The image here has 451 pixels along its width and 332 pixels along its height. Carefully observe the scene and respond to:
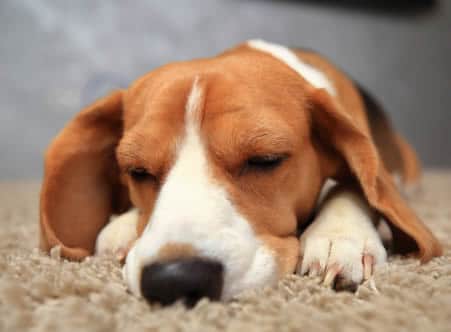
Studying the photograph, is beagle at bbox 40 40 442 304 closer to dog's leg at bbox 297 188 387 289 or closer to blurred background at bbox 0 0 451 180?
dog's leg at bbox 297 188 387 289

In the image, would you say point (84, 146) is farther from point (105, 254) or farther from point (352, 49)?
point (352, 49)

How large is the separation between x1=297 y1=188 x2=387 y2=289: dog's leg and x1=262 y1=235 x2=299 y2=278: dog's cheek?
0.02 meters

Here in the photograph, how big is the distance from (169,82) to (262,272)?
60 cm

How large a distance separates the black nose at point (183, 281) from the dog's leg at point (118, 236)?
416 millimetres

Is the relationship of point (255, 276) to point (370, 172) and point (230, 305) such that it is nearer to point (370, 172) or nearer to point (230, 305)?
point (230, 305)

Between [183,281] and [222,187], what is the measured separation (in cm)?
31

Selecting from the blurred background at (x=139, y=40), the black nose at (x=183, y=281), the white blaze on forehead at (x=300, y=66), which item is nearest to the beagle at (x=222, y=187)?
the black nose at (x=183, y=281)

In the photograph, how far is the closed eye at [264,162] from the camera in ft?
3.91

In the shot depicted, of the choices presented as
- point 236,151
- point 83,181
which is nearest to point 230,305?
point 236,151

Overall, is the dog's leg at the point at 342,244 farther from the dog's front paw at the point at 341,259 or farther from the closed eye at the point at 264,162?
the closed eye at the point at 264,162

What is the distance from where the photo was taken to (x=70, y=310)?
84 cm

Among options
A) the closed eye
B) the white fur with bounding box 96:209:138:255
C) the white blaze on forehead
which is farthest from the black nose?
the white blaze on forehead

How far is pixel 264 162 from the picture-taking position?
1215mm

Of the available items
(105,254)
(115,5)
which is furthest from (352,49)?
(105,254)
